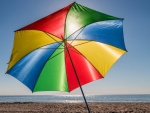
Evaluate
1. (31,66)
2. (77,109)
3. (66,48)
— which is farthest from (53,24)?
(77,109)

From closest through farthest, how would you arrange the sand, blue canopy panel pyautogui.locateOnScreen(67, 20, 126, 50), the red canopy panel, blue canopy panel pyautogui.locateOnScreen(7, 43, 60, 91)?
the red canopy panel < blue canopy panel pyautogui.locateOnScreen(7, 43, 60, 91) < blue canopy panel pyautogui.locateOnScreen(67, 20, 126, 50) < the sand

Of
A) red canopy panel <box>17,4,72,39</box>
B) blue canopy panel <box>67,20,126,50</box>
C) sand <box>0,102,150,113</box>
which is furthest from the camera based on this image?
sand <box>0,102,150,113</box>

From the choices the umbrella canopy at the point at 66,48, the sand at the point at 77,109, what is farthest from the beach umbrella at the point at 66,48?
the sand at the point at 77,109

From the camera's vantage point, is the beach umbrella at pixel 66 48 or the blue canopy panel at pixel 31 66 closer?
the beach umbrella at pixel 66 48

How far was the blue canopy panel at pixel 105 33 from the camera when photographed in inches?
200

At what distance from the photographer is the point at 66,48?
501cm

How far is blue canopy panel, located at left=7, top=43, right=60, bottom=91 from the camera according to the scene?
4.96 m

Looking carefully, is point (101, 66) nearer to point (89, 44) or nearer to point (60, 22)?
point (89, 44)

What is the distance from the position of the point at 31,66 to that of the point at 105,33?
6.85ft

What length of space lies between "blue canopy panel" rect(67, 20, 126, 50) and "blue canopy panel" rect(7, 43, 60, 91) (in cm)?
75

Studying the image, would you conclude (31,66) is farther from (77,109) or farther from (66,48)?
(77,109)

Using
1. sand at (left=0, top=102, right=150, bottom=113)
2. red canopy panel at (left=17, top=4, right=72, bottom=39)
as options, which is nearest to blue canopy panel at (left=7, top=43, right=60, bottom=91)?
red canopy panel at (left=17, top=4, right=72, bottom=39)

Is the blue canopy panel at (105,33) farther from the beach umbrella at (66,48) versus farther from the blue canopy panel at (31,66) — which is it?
the blue canopy panel at (31,66)

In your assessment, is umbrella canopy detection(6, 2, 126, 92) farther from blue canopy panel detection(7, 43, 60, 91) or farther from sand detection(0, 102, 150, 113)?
sand detection(0, 102, 150, 113)
